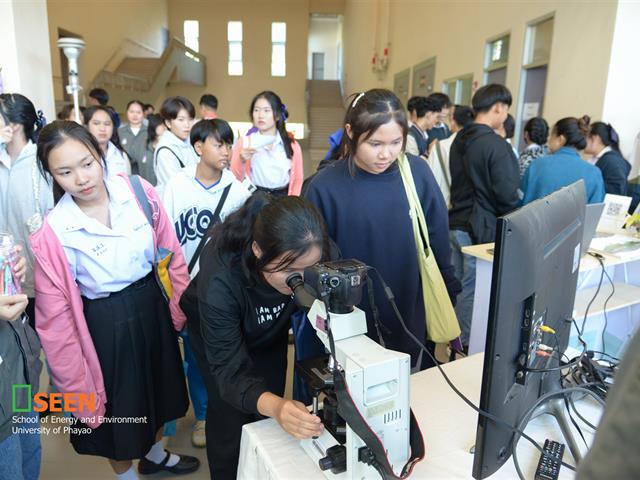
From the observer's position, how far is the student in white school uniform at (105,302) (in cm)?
126

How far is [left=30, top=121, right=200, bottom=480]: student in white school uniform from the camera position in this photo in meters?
1.26

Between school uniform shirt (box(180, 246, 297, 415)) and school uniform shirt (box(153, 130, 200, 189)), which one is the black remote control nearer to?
school uniform shirt (box(180, 246, 297, 415))

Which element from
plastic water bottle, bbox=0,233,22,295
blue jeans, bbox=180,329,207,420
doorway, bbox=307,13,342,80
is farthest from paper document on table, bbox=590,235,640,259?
doorway, bbox=307,13,342,80

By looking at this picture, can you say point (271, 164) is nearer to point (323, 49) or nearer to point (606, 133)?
point (606, 133)

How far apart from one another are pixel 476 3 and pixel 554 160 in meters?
3.90

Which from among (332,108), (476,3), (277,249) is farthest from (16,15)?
(332,108)

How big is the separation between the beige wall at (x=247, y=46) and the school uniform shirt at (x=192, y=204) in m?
12.4

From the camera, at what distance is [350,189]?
1429 millimetres

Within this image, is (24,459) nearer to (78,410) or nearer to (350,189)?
(78,410)

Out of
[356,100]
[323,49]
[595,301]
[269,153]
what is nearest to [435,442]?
[356,100]

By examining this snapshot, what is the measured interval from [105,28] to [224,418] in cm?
1161

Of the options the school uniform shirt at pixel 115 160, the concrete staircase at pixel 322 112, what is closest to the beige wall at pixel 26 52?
the school uniform shirt at pixel 115 160

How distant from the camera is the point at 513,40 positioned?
4.75 m

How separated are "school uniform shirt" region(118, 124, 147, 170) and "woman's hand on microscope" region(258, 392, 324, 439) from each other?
3.20m
